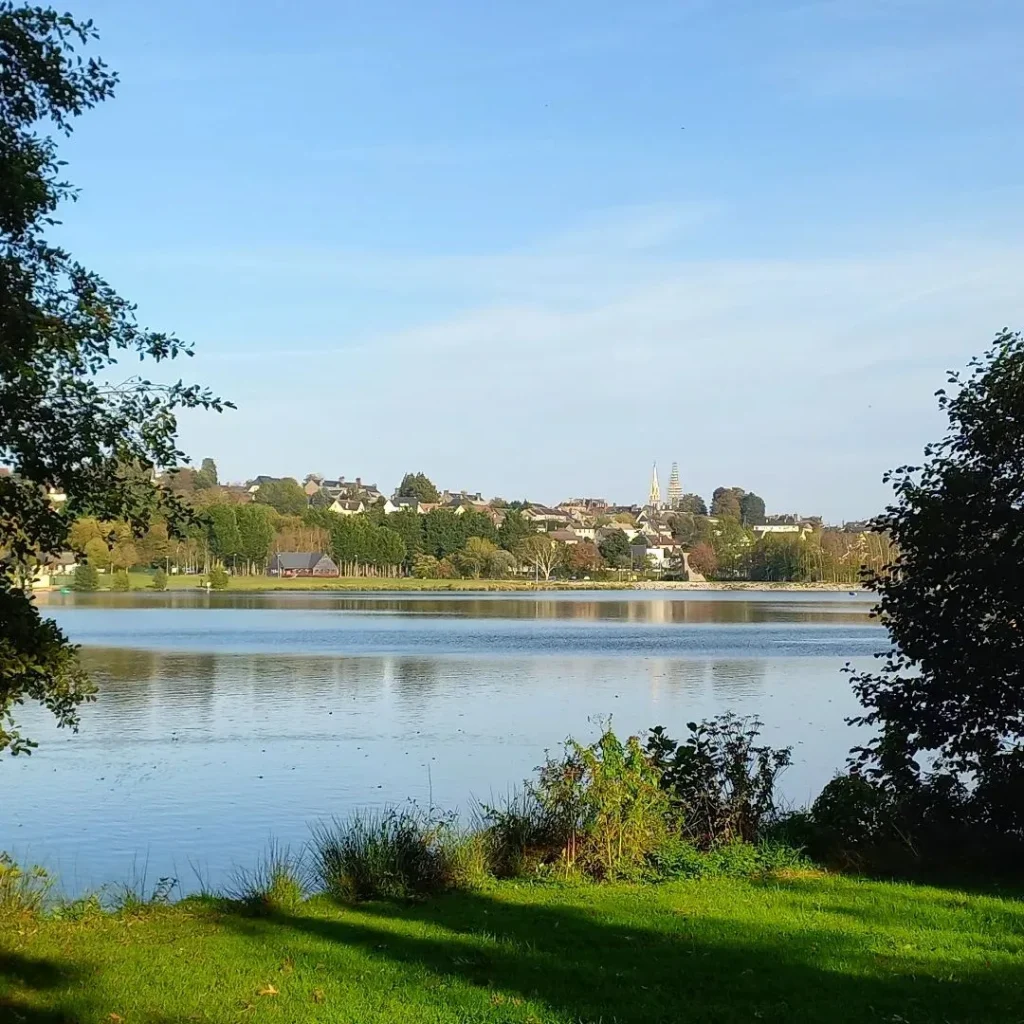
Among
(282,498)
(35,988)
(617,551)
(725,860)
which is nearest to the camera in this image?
(35,988)

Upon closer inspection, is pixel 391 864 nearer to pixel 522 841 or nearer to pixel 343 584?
pixel 522 841

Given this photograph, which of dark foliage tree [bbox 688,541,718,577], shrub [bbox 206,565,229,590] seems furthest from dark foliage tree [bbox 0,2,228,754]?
dark foliage tree [bbox 688,541,718,577]

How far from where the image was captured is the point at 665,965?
759 centimetres

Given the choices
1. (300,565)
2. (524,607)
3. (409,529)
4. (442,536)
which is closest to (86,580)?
(300,565)

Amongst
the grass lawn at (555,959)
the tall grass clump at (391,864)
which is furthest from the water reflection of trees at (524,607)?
the grass lawn at (555,959)

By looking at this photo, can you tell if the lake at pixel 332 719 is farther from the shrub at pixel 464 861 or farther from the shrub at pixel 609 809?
the shrub at pixel 609 809

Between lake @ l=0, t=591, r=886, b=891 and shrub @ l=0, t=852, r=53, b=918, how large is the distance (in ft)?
7.38

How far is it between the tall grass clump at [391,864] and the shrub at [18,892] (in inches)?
93.4

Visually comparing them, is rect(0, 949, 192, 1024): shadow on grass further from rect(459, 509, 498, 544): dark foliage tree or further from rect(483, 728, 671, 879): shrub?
rect(459, 509, 498, 544): dark foliage tree

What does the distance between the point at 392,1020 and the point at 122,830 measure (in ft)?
33.5

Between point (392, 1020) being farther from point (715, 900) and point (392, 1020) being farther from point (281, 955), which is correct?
point (715, 900)

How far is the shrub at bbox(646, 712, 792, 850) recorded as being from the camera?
1137 cm

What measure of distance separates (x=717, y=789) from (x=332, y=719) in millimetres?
16273

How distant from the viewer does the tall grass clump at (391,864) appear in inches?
402
